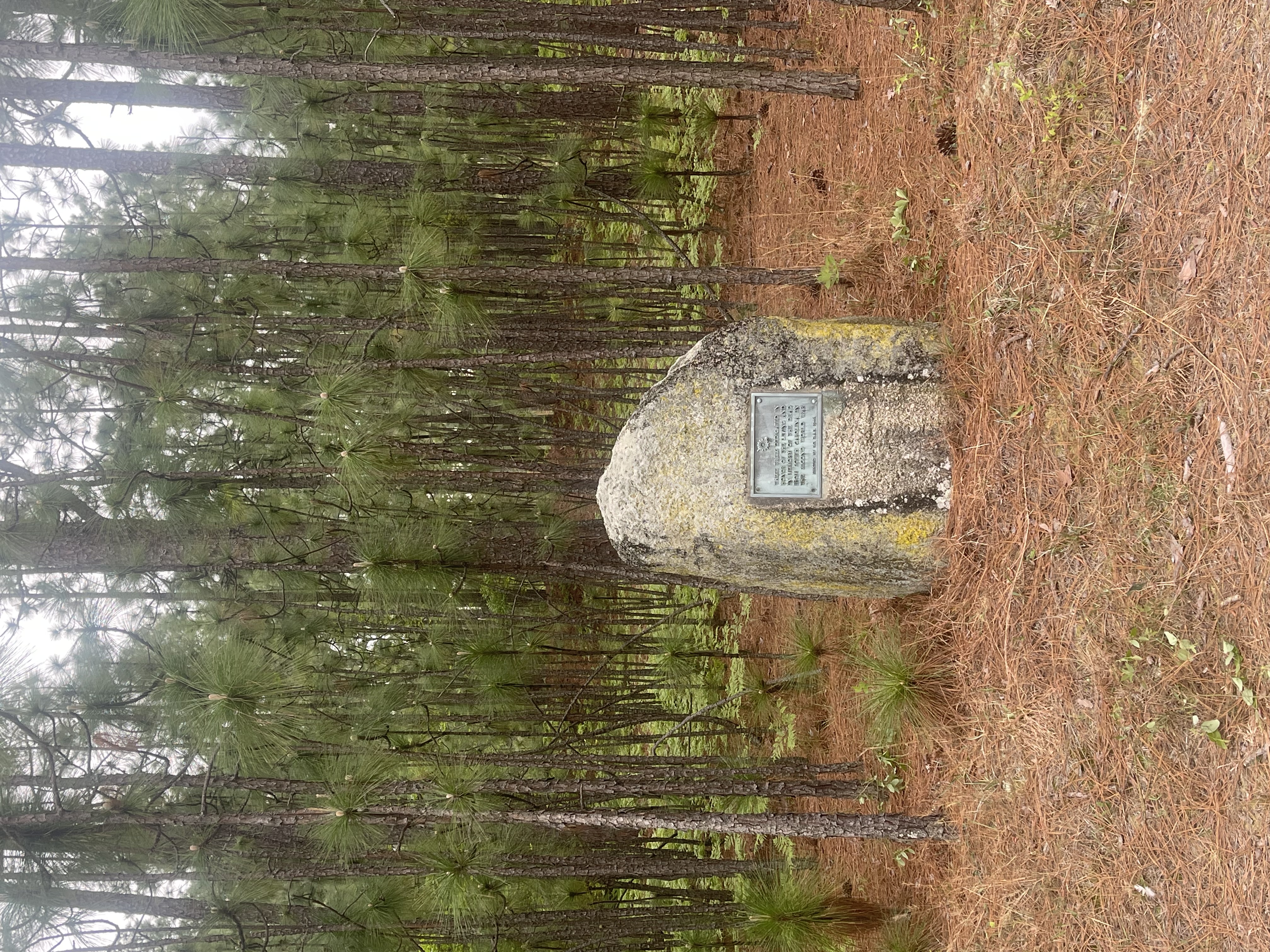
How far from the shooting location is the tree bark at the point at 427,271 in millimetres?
5141

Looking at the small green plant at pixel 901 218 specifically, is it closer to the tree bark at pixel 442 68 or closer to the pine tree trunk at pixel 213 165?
the tree bark at pixel 442 68

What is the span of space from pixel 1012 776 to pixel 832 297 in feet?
11.0

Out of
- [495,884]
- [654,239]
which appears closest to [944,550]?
[495,884]

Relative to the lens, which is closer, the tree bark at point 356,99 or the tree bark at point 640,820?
the tree bark at point 640,820

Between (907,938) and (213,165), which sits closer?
(907,938)

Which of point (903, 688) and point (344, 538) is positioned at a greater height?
point (344, 538)

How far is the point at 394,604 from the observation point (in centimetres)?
649

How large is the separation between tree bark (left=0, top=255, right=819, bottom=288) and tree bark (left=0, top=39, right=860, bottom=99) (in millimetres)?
1019

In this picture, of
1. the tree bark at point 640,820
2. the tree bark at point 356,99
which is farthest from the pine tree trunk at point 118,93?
the tree bark at point 640,820

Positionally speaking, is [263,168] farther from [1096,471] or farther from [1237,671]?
[1237,671]

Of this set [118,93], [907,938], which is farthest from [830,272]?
[118,93]

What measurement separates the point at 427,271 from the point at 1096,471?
3.66 meters

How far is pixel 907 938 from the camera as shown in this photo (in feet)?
15.6

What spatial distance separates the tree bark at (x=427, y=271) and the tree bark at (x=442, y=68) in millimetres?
1019
